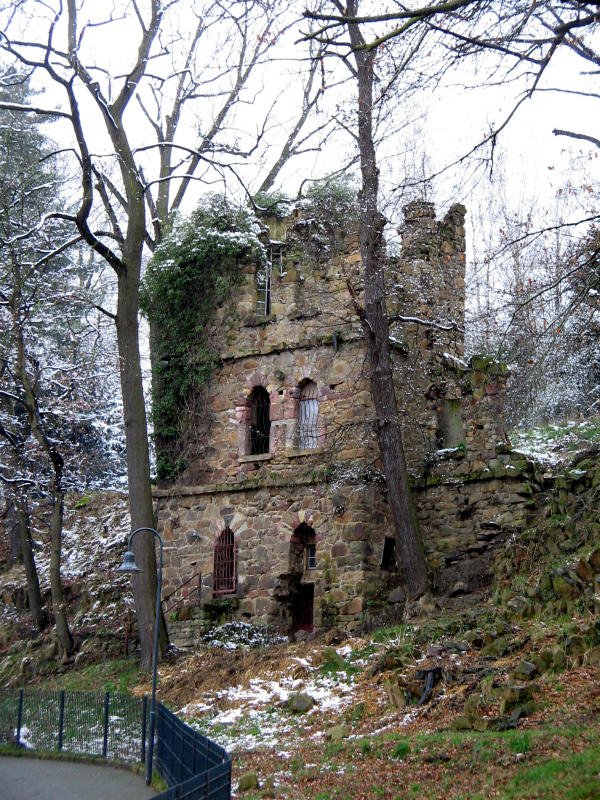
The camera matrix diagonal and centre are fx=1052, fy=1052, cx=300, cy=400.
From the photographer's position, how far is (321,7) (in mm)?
9914

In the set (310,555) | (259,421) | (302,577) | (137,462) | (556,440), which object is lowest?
(302,577)

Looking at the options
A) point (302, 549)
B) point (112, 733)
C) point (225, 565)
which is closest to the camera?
point (112, 733)

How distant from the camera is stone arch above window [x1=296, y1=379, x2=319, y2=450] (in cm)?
2094

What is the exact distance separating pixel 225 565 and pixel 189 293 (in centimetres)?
596

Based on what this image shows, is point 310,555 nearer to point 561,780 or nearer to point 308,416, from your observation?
Answer: point 308,416

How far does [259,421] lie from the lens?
21906mm

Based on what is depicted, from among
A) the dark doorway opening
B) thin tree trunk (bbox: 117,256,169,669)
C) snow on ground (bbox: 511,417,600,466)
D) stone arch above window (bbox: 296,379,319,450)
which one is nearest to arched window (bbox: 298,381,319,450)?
stone arch above window (bbox: 296,379,319,450)

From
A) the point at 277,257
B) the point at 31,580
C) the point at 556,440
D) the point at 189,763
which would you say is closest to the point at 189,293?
the point at 277,257

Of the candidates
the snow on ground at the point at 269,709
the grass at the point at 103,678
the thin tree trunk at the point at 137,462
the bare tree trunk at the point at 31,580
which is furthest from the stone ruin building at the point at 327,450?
the bare tree trunk at the point at 31,580

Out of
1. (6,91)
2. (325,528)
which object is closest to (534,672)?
(325,528)

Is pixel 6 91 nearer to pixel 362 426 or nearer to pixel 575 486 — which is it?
pixel 362 426

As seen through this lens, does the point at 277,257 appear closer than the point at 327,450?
No

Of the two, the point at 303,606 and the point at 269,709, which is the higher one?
the point at 303,606

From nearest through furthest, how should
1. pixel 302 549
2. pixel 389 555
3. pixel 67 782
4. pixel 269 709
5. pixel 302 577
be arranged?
pixel 67 782
pixel 269 709
pixel 389 555
pixel 302 577
pixel 302 549
